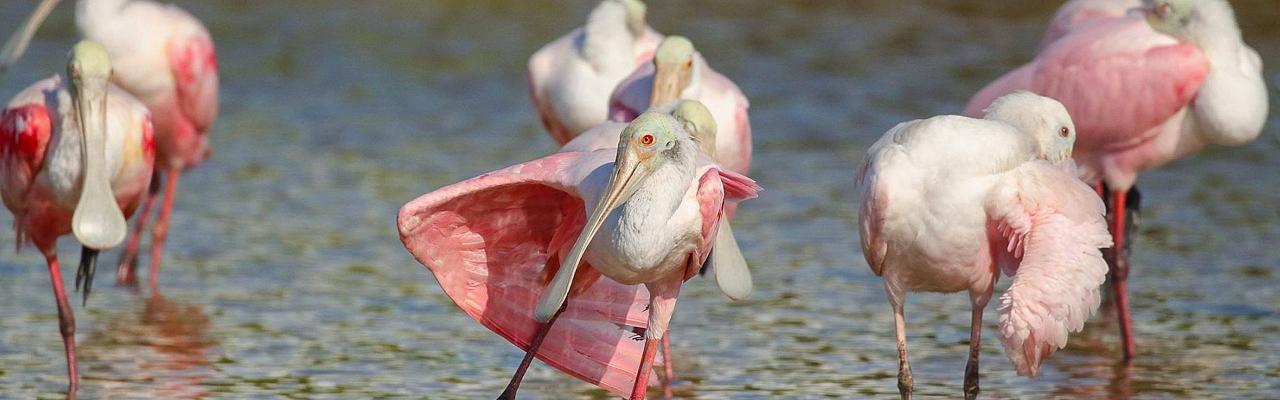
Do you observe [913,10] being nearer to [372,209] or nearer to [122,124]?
[372,209]

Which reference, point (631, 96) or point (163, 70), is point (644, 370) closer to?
point (631, 96)

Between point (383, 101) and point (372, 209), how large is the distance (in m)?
4.19

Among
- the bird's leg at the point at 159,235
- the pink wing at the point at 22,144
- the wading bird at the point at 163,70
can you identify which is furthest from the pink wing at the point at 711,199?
the wading bird at the point at 163,70

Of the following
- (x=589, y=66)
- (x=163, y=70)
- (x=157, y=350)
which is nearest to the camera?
(x=157, y=350)

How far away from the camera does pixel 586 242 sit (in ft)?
18.5

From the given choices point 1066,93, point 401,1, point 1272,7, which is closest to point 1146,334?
point 1066,93

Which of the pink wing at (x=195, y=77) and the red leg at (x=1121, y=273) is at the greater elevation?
the pink wing at (x=195, y=77)

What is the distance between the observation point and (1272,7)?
17.6 meters

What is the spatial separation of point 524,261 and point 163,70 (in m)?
4.30

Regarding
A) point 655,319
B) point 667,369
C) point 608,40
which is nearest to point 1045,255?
point 655,319

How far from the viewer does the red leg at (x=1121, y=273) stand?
7867 mm

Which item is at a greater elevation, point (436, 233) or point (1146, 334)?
point (436, 233)

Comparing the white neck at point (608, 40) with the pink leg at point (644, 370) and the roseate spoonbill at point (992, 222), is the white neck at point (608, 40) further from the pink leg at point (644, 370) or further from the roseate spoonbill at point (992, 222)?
the pink leg at point (644, 370)

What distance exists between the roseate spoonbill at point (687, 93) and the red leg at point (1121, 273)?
59.0 inches
